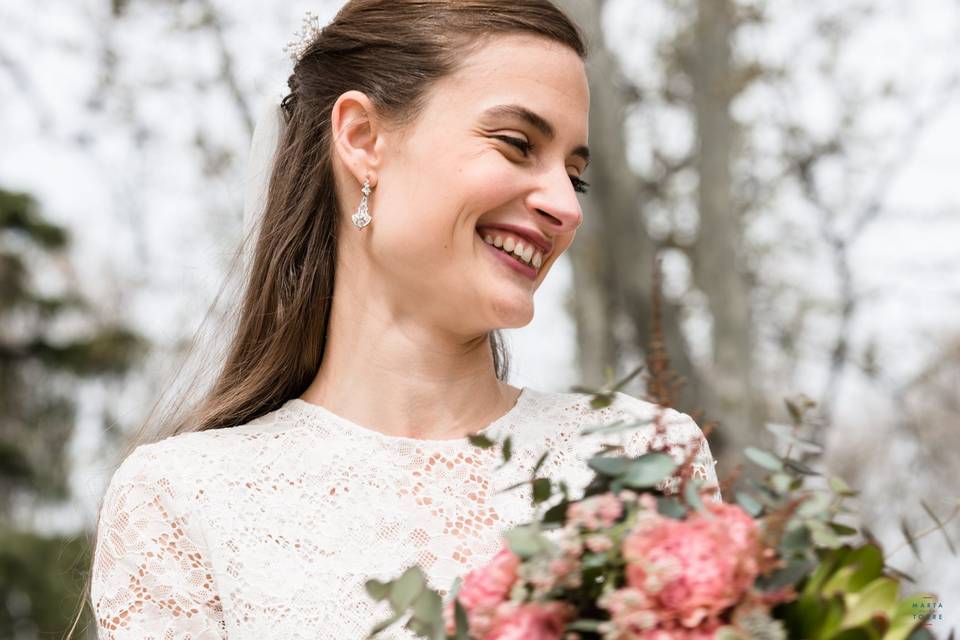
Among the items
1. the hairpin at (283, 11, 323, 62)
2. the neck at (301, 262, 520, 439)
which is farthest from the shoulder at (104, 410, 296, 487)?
the hairpin at (283, 11, 323, 62)

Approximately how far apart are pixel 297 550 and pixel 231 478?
0.69 feet

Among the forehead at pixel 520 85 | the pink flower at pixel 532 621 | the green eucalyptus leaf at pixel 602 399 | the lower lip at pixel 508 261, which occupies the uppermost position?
the forehead at pixel 520 85

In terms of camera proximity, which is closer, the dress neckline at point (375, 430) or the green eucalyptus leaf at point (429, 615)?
the green eucalyptus leaf at point (429, 615)

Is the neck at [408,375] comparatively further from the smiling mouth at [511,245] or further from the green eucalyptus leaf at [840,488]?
the green eucalyptus leaf at [840,488]

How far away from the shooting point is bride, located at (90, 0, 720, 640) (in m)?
2.54

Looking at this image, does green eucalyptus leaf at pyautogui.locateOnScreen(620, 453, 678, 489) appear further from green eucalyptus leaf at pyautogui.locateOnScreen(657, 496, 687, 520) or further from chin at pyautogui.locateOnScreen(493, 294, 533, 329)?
chin at pyautogui.locateOnScreen(493, 294, 533, 329)

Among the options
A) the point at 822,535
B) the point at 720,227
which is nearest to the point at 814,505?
the point at 822,535

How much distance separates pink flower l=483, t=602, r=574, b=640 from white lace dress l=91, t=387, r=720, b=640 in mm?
938

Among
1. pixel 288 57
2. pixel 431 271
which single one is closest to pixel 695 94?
pixel 288 57

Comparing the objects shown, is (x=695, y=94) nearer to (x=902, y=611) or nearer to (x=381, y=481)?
(x=381, y=481)

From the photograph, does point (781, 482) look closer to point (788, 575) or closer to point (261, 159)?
point (788, 575)

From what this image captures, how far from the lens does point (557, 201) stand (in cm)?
254

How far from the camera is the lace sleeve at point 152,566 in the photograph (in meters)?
2.53

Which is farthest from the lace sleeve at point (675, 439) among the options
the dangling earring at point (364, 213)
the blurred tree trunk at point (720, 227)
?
the blurred tree trunk at point (720, 227)
